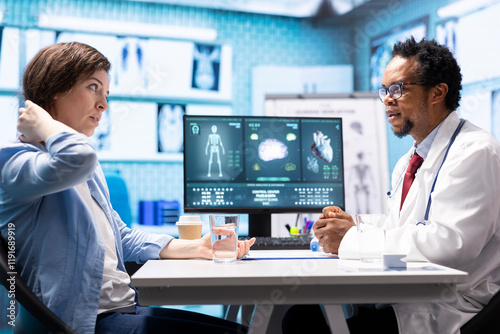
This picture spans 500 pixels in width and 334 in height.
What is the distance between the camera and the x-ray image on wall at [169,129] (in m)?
4.78

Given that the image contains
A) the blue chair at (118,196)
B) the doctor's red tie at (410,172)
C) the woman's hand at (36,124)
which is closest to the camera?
the woman's hand at (36,124)

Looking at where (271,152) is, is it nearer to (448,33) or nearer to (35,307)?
(35,307)

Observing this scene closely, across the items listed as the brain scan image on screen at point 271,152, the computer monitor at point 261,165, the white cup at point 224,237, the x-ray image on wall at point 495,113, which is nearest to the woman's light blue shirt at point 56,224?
the white cup at point 224,237

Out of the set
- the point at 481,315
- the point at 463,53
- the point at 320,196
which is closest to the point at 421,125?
the point at 320,196

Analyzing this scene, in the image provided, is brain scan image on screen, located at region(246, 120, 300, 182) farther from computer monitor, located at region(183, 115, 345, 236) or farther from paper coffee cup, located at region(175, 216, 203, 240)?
paper coffee cup, located at region(175, 216, 203, 240)

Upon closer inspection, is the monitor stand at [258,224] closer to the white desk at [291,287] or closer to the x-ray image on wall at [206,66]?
the white desk at [291,287]

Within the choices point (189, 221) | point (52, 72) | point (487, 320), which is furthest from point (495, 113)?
point (52, 72)

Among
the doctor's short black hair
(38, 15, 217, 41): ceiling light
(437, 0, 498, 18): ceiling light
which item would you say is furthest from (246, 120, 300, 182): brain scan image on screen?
(38, 15, 217, 41): ceiling light

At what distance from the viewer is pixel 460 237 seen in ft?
4.71

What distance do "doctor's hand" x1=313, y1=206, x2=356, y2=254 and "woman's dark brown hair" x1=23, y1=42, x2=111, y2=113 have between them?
971 millimetres

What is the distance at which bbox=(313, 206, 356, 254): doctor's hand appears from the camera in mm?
1749

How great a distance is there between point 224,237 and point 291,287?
0.36 meters

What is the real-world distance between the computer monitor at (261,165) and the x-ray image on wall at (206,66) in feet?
9.03

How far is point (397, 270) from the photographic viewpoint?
1229 mm
